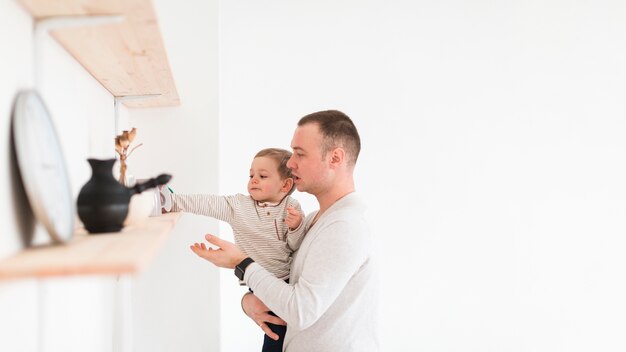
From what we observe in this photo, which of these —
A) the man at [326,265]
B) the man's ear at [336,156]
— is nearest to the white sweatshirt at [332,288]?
the man at [326,265]

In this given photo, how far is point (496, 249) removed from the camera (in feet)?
11.4

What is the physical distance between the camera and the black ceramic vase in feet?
3.54

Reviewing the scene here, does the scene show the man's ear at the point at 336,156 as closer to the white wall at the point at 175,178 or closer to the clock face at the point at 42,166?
the white wall at the point at 175,178

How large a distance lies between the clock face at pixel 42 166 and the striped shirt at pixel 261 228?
0.98 meters

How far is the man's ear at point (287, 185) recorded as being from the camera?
2.04 meters

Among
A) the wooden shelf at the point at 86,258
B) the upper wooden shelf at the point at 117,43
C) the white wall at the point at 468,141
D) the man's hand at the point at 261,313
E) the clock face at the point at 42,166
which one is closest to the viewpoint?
the wooden shelf at the point at 86,258

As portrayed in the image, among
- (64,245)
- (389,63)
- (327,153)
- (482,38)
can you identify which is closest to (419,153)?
(389,63)

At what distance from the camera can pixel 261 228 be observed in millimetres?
Answer: 2000

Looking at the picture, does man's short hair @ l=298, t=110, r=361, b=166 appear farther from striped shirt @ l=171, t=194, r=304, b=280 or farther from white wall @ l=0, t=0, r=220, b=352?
white wall @ l=0, t=0, r=220, b=352

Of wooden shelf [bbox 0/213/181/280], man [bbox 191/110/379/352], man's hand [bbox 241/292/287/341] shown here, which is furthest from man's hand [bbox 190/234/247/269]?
wooden shelf [bbox 0/213/181/280]

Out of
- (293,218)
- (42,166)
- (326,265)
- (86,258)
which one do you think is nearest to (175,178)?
(293,218)

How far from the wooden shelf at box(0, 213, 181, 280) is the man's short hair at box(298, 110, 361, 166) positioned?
844 mm

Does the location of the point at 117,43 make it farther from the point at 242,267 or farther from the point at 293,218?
the point at 293,218

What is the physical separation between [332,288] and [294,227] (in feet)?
1.41
